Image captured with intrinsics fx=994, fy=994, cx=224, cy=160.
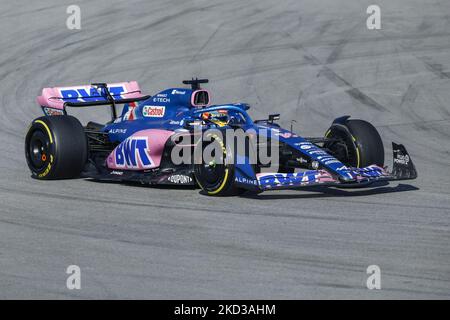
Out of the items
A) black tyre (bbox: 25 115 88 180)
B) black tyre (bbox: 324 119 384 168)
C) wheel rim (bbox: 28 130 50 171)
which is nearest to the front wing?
black tyre (bbox: 324 119 384 168)

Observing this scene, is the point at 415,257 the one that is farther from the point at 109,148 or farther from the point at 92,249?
the point at 109,148

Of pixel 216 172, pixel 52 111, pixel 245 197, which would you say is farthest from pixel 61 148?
pixel 245 197

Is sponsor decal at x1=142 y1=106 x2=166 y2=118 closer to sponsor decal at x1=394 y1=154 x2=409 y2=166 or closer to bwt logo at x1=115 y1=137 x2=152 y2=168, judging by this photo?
bwt logo at x1=115 y1=137 x2=152 y2=168

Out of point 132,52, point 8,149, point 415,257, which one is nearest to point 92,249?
point 415,257

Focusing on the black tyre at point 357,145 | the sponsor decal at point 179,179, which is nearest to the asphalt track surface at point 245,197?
the sponsor decal at point 179,179

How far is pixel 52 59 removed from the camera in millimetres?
Answer: 23766

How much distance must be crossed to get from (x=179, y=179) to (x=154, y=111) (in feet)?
4.63

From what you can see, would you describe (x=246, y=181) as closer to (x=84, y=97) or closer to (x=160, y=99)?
(x=160, y=99)

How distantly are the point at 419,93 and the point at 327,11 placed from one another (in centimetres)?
640

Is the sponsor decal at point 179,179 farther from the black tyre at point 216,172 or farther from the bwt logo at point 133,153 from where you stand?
the bwt logo at point 133,153

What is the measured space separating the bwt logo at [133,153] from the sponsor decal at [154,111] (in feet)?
1.93

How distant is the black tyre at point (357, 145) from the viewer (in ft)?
42.0

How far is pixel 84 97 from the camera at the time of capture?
15.1 meters

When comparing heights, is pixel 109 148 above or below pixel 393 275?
above
